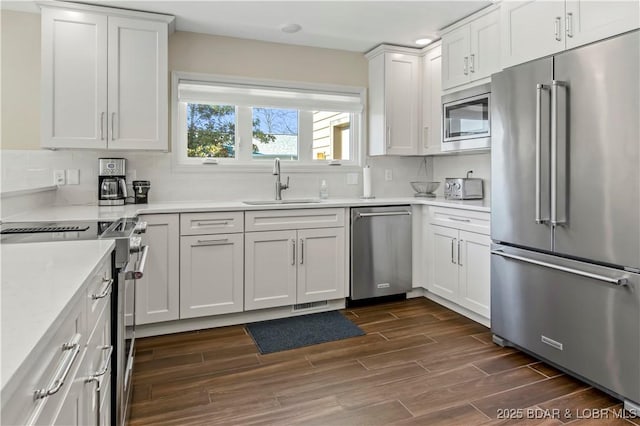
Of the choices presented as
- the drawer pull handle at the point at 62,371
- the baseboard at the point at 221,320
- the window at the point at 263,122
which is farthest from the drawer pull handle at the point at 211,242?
the drawer pull handle at the point at 62,371

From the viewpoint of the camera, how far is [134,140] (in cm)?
310

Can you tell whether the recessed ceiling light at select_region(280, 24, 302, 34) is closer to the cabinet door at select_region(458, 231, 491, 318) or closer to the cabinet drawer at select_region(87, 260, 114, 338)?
the cabinet door at select_region(458, 231, 491, 318)

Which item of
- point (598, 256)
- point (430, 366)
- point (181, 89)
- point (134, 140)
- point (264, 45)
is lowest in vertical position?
point (430, 366)

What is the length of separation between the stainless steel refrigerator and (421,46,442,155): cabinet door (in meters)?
1.13

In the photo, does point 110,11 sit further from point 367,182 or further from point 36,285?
point 36,285

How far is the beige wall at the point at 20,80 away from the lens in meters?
3.07

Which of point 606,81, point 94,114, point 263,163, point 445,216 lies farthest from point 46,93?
point 606,81

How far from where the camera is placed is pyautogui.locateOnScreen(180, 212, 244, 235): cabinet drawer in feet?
9.89

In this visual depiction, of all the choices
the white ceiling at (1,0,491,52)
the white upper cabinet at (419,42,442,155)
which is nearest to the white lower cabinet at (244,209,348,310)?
the white upper cabinet at (419,42,442,155)

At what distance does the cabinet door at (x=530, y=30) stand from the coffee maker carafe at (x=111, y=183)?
111 inches

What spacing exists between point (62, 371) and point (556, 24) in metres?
2.75

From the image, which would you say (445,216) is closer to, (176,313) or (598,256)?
(598,256)

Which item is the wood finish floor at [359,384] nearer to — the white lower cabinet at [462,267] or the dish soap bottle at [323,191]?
the white lower cabinet at [462,267]

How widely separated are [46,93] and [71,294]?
8.45ft
